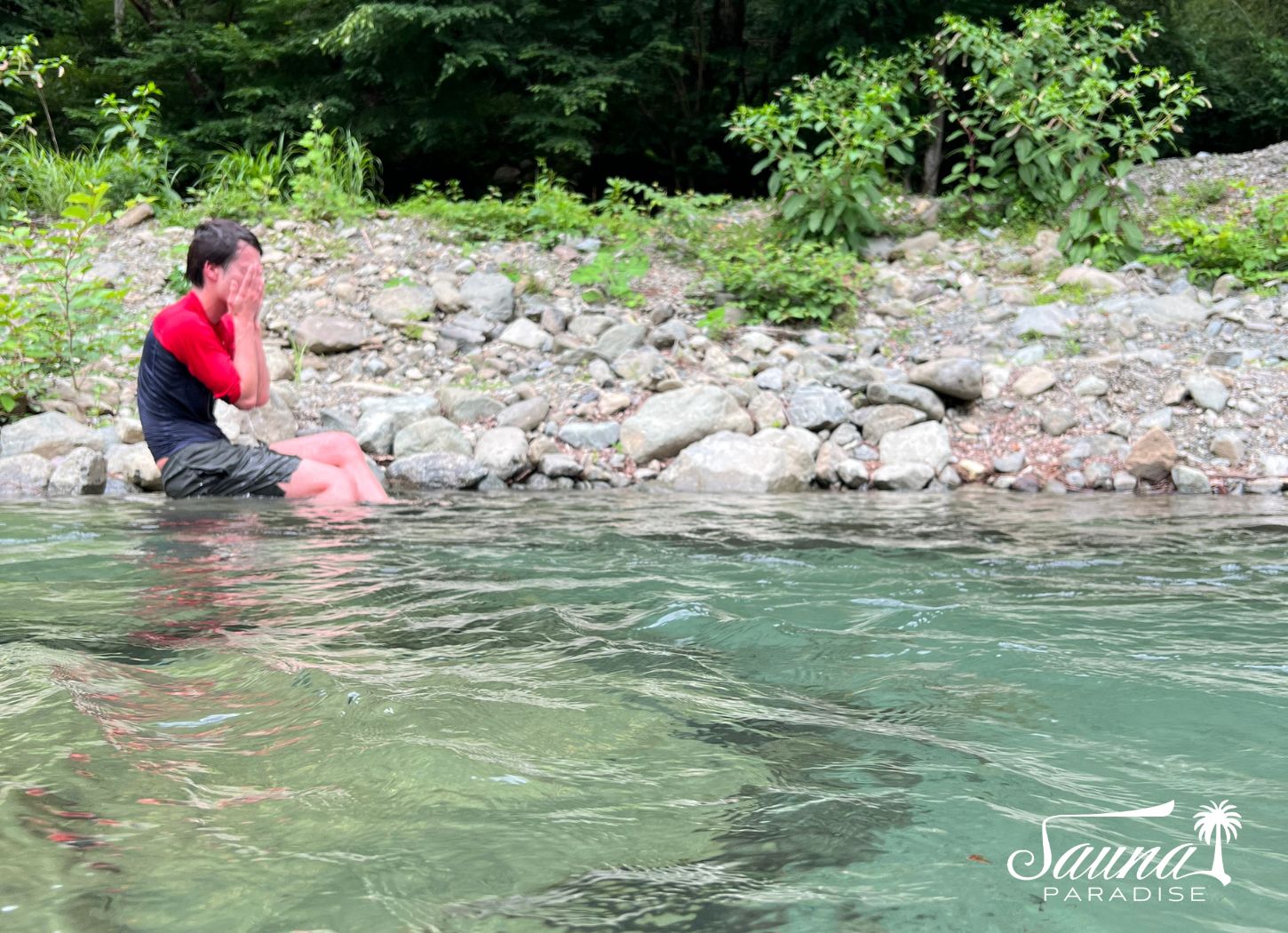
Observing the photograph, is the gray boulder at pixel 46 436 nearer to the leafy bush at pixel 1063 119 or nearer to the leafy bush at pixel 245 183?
the leafy bush at pixel 245 183

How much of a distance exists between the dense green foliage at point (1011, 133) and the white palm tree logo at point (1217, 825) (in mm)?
8412

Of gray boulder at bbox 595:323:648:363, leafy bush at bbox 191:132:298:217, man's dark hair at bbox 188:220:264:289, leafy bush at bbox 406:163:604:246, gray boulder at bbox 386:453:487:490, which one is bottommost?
gray boulder at bbox 386:453:487:490

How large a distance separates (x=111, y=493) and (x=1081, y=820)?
6.10 m

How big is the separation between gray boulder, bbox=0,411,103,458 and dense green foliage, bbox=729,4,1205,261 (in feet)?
20.4

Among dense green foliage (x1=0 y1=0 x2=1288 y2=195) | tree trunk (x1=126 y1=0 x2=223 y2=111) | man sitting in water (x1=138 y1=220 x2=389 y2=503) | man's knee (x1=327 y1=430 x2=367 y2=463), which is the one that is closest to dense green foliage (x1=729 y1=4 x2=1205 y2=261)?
dense green foliage (x1=0 y1=0 x2=1288 y2=195)

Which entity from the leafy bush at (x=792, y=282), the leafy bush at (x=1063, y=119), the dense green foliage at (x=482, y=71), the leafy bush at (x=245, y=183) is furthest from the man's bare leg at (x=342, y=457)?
the dense green foliage at (x=482, y=71)

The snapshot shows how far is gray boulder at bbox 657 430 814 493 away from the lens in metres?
6.47

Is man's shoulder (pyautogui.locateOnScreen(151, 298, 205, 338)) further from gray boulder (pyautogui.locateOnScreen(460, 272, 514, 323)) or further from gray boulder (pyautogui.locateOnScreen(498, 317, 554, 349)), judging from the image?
gray boulder (pyautogui.locateOnScreen(460, 272, 514, 323))

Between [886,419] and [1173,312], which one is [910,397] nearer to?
[886,419]

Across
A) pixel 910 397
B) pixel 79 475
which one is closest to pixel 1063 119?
pixel 910 397

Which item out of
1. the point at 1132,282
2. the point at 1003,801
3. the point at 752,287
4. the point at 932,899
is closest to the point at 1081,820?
the point at 1003,801

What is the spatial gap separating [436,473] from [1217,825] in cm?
561

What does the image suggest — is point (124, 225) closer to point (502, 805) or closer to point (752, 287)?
point (752, 287)

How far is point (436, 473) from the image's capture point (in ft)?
21.9
